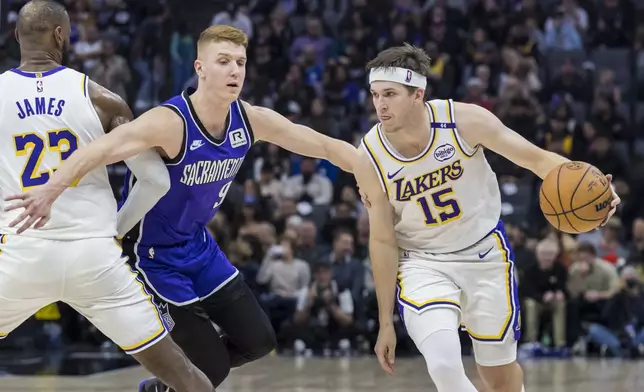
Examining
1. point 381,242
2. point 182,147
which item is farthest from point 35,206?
point 381,242

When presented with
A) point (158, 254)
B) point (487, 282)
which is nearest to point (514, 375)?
point (487, 282)

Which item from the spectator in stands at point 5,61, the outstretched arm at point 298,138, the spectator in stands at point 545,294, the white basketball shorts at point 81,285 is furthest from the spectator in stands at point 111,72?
the white basketball shorts at point 81,285

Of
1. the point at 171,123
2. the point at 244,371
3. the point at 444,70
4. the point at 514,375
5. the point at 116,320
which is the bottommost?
the point at 244,371

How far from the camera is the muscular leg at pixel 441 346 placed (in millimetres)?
5109

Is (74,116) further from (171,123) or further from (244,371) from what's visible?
(244,371)

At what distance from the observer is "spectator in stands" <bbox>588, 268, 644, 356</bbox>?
432 inches

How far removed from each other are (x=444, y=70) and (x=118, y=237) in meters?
10.2

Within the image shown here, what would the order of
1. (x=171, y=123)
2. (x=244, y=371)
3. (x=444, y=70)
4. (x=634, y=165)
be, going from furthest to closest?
(x=444, y=70)
(x=634, y=165)
(x=244, y=371)
(x=171, y=123)

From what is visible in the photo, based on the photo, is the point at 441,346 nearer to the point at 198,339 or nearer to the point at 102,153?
the point at 198,339

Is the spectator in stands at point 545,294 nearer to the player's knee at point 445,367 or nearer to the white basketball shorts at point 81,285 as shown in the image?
the player's knee at point 445,367

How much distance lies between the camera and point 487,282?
558 cm

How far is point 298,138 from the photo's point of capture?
18.4 feet

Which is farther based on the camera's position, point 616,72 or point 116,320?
point 616,72

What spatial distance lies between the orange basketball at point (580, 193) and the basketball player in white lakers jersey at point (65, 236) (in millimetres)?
2037
